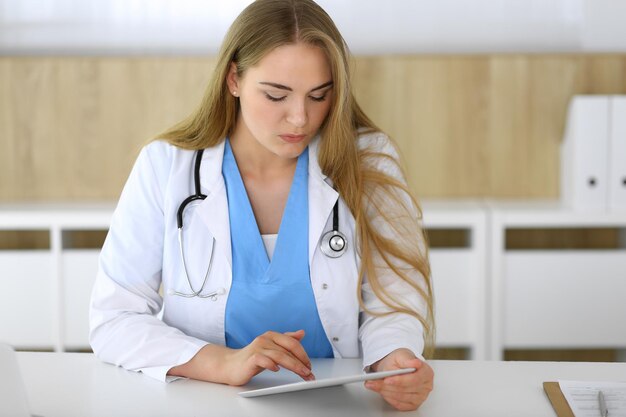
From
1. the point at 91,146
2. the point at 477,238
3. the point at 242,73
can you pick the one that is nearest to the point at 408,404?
the point at 242,73

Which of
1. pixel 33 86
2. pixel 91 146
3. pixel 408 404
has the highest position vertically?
pixel 33 86

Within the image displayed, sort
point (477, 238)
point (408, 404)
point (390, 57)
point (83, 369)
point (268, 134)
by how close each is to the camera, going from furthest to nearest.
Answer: point (390, 57) < point (477, 238) < point (268, 134) < point (83, 369) < point (408, 404)

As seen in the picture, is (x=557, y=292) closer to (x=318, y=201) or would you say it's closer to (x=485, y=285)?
(x=485, y=285)

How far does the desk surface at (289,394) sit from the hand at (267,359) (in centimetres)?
3

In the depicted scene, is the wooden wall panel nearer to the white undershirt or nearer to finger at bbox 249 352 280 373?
the white undershirt

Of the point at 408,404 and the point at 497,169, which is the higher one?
the point at 497,169

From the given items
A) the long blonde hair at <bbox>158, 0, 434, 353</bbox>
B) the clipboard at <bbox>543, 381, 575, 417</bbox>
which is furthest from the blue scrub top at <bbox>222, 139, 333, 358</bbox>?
the clipboard at <bbox>543, 381, 575, 417</bbox>

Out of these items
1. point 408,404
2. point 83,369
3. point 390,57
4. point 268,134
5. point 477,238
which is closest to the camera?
point 408,404

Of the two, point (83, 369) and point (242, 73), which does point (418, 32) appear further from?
point (83, 369)

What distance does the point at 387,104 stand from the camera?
3.30 m

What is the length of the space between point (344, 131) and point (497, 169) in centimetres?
165

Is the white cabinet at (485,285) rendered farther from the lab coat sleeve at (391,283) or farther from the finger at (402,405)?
the finger at (402,405)

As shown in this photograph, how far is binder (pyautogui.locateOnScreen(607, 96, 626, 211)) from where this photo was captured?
9.96 feet

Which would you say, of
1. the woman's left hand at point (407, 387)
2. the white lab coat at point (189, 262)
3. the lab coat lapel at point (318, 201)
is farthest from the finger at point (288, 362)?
the lab coat lapel at point (318, 201)
